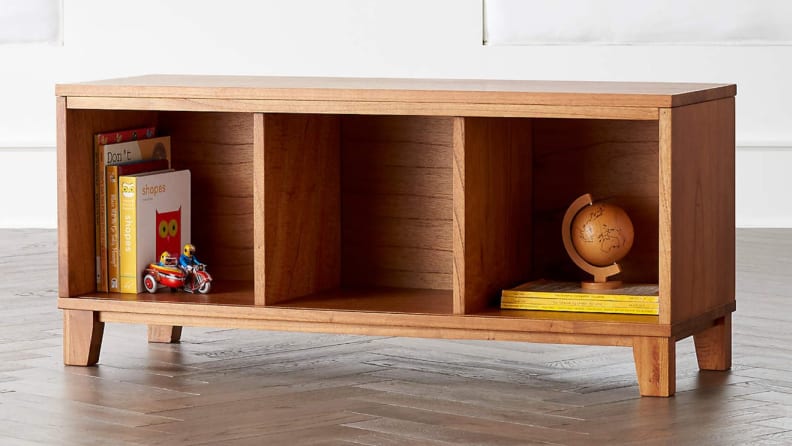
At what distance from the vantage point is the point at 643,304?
2.12 m

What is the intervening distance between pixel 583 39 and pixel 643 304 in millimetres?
2406

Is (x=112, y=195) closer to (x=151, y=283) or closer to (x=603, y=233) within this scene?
(x=151, y=283)

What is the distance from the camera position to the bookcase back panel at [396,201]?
2.46 metres

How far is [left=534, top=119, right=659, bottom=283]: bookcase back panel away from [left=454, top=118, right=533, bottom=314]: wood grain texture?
0.03 m

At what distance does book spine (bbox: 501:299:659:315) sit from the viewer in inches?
83.6

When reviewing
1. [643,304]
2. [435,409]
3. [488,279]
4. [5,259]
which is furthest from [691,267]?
[5,259]

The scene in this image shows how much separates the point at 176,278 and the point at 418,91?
0.57 metres

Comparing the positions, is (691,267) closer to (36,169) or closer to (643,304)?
(643,304)

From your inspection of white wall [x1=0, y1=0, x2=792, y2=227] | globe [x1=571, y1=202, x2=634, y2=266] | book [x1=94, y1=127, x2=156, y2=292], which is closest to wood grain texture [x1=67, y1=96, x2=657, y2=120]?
book [x1=94, y1=127, x2=156, y2=292]

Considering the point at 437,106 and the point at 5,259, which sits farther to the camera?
the point at 5,259

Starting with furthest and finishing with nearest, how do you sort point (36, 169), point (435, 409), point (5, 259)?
point (36, 169)
point (5, 259)
point (435, 409)

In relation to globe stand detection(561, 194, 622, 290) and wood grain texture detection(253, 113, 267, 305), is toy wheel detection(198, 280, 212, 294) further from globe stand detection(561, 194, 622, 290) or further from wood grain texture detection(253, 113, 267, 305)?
globe stand detection(561, 194, 622, 290)

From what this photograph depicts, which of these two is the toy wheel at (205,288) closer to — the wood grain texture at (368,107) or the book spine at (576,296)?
the wood grain texture at (368,107)

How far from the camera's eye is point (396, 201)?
250 centimetres
